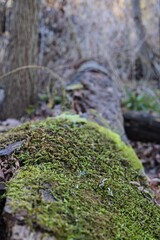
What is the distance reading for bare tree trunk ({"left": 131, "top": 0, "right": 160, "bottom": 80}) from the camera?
11.3m

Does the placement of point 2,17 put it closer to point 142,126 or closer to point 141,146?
point 142,126

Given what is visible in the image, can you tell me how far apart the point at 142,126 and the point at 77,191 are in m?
5.04

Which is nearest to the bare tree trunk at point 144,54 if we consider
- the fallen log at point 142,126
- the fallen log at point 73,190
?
the fallen log at point 142,126

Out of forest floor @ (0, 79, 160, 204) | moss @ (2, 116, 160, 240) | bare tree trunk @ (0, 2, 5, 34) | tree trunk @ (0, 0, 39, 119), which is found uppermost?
bare tree trunk @ (0, 2, 5, 34)

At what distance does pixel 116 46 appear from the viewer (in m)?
10.4

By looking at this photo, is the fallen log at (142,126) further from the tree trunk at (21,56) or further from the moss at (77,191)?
the moss at (77,191)

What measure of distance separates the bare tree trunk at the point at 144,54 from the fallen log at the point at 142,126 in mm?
4730

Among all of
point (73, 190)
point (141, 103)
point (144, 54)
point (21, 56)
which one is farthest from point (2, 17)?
point (144, 54)

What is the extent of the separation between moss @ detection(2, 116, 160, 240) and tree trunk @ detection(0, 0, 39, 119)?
146 inches

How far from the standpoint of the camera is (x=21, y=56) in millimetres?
6340

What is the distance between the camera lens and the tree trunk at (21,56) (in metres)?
6.22

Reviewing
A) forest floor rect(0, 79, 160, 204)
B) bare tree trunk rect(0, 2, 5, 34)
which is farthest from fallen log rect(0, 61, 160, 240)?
bare tree trunk rect(0, 2, 5, 34)

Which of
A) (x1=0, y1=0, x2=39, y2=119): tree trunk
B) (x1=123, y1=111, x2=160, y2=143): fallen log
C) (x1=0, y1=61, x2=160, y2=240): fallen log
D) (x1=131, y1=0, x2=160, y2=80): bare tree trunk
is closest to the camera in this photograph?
(x1=0, y1=61, x2=160, y2=240): fallen log

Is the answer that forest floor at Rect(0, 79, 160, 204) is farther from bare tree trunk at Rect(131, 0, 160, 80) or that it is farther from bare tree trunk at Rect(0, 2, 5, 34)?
bare tree trunk at Rect(131, 0, 160, 80)
